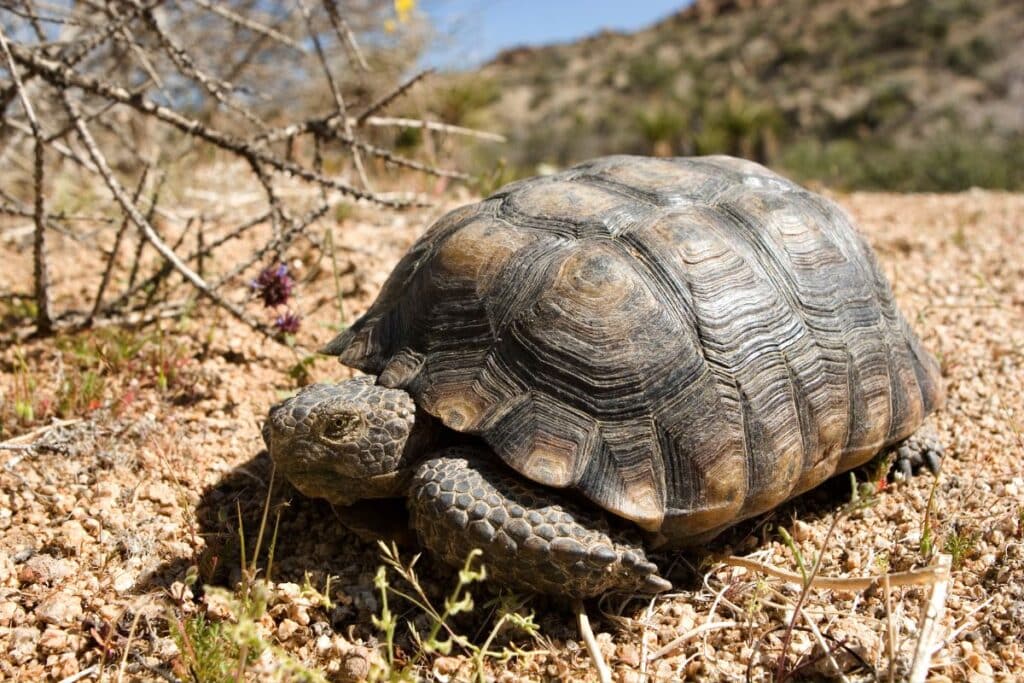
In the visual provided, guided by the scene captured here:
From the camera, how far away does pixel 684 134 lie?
74.5 ft

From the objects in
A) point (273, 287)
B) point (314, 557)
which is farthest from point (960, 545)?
point (273, 287)

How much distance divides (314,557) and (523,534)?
2.79 feet

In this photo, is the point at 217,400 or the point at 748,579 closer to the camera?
the point at 748,579

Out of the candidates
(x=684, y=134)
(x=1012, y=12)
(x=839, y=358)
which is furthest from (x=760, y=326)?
(x=1012, y=12)

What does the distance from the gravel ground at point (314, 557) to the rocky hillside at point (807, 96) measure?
21.6 ft

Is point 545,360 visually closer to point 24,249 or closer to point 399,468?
point 399,468

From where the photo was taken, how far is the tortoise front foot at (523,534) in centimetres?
204

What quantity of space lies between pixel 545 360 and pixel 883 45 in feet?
101

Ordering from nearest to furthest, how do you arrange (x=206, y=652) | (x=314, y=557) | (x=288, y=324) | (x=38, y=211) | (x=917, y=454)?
1. (x=206, y=652)
2. (x=314, y=557)
3. (x=917, y=454)
4. (x=38, y=211)
5. (x=288, y=324)

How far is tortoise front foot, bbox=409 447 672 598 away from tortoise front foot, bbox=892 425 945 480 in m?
1.18

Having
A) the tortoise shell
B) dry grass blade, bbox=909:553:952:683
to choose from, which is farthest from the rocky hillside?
dry grass blade, bbox=909:553:952:683

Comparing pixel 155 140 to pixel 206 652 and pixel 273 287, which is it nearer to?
pixel 273 287

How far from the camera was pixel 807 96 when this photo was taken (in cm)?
2656

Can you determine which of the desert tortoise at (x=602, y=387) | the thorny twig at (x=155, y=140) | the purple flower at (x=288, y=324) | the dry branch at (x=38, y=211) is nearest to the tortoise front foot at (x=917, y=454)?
the desert tortoise at (x=602, y=387)
